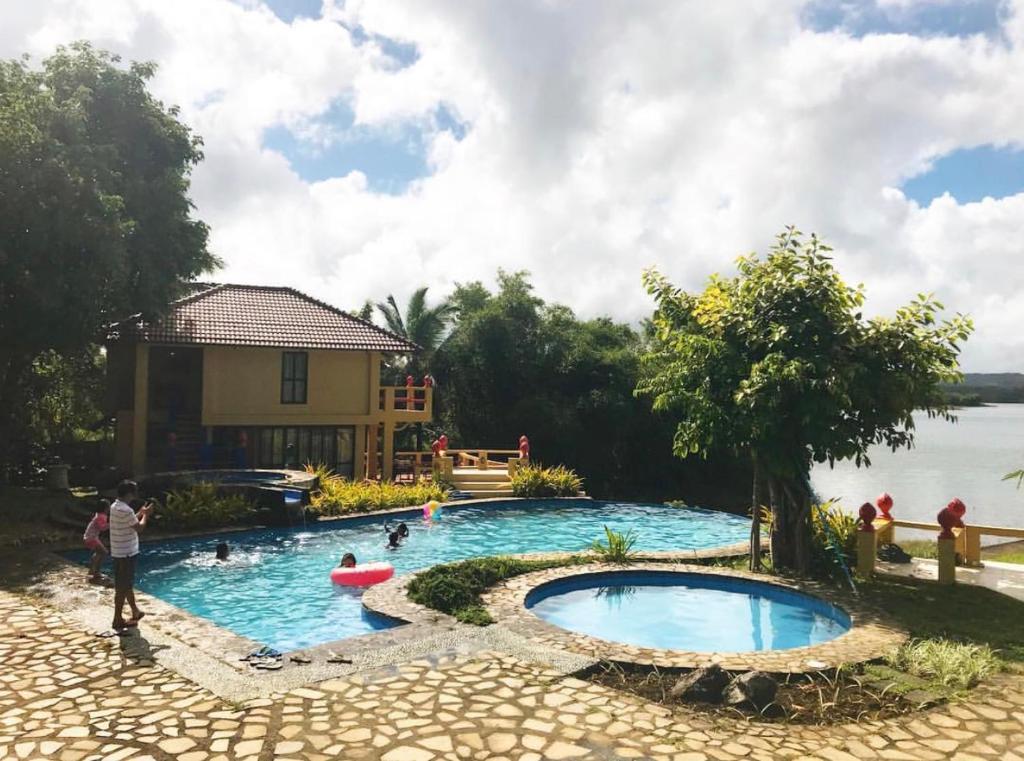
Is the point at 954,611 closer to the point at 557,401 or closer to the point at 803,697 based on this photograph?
the point at 803,697

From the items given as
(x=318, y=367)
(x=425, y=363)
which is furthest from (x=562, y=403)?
(x=318, y=367)

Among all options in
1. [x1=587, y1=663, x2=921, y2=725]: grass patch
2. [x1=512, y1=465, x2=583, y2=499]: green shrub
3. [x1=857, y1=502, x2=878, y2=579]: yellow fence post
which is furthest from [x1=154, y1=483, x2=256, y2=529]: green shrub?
[x1=857, y1=502, x2=878, y2=579]: yellow fence post

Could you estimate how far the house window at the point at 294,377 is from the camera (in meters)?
27.5

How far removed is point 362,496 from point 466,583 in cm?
1119

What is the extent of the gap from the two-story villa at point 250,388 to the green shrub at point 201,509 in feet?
24.2

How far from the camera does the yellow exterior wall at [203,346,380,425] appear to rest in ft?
85.9

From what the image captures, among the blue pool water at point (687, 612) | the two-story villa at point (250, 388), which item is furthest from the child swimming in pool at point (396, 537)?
the two-story villa at point (250, 388)

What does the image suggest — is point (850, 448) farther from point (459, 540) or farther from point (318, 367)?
point (318, 367)

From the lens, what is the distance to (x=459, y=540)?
19406mm

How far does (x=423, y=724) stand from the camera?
6.46 metres

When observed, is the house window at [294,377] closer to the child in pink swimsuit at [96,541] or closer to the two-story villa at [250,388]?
the two-story villa at [250,388]

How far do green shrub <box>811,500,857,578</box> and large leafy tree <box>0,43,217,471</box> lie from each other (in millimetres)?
17093

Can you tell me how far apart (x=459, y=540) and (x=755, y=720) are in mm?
13134

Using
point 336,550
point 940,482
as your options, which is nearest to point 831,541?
point 336,550
